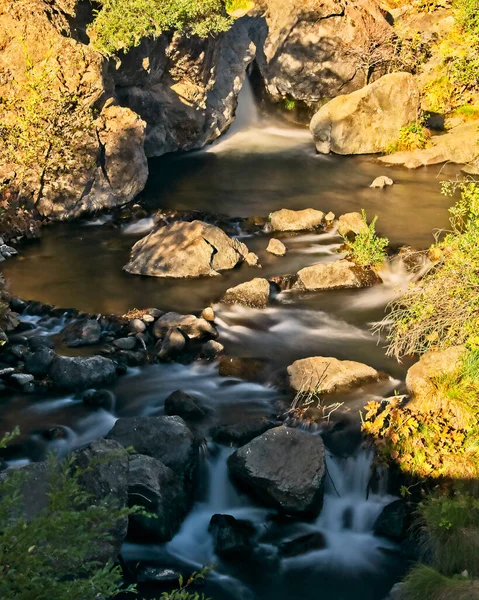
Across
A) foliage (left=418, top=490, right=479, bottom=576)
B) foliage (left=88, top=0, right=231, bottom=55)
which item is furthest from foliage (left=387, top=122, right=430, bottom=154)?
foliage (left=418, top=490, right=479, bottom=576)

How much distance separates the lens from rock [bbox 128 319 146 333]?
14508 mm

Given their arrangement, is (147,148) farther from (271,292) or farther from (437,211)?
(271,292)

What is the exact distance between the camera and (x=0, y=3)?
1964 centimetres

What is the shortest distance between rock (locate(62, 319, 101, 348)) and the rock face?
68.6 ft

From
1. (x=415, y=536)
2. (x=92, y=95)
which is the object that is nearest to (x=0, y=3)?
(x=92, y=95)

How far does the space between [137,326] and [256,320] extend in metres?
2.44

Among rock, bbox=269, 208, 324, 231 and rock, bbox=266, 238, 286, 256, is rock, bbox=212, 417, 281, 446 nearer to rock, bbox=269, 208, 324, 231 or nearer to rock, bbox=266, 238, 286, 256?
rock, bbox=266, 238, 286, 256

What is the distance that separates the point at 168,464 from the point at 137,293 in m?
6.80

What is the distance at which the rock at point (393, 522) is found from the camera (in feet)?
32.4

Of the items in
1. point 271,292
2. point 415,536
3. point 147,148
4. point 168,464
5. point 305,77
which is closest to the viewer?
point 415,536

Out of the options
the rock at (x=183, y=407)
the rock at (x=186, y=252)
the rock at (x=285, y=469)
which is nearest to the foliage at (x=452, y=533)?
the rock at (x=285, y=469)

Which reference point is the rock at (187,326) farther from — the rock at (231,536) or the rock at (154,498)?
the rock at (231,536)

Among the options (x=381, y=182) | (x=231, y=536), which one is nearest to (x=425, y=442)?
(x=231, y=536)

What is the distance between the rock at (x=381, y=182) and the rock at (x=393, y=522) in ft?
51.2
